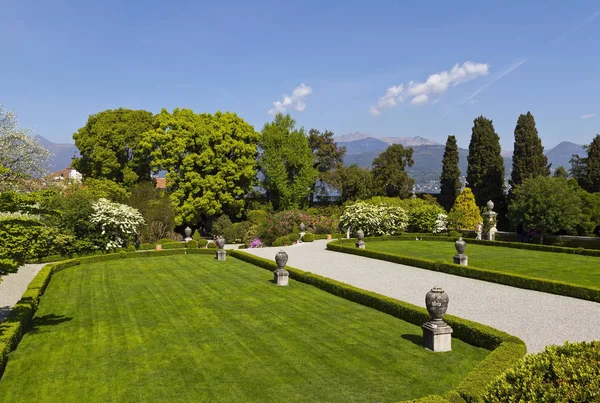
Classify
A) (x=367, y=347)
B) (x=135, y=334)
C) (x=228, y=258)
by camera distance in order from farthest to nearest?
(x=228, y=258)
(x=135, y=334)
(x=367, y=347)

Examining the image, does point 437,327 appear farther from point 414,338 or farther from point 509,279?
point 509,279

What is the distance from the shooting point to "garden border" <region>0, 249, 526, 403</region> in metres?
8.59

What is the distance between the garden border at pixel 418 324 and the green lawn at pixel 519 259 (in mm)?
10899

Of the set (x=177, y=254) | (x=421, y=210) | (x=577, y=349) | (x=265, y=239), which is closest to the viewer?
(x=577, y=349)

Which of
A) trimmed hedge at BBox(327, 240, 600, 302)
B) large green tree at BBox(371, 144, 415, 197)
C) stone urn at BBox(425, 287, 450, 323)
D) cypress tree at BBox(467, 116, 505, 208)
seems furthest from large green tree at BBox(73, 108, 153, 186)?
stone urn at BBox(425, 287, 450, 323)

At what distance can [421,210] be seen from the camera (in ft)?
153

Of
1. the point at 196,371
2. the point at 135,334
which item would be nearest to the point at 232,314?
the point at 135,334

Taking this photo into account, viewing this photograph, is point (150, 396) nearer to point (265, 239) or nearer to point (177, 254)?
point (177, 254)

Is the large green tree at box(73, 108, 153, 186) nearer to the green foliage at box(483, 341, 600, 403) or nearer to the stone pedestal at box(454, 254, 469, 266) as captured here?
the stone pedestal at box(454, 254, 469, 266)

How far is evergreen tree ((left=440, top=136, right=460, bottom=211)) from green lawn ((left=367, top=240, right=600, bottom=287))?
2469 cm

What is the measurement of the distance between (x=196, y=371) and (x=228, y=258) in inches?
845

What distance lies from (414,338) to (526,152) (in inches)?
1997

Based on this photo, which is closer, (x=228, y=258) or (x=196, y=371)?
(x=196, y=371)

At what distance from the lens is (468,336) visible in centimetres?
1252
